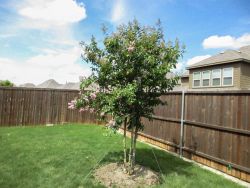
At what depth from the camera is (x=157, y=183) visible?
5.07 m

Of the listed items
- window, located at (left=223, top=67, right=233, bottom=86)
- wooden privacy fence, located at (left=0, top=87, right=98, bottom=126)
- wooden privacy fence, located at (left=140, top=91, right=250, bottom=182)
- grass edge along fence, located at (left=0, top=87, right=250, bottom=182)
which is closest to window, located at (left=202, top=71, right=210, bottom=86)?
window, located at (left=223, top=67, right=233, bottom=86)

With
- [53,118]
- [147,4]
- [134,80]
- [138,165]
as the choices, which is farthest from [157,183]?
[53,118]

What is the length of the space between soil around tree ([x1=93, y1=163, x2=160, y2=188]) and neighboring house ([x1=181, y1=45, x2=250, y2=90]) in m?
13.0

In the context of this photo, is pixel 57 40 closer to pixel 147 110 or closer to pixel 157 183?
pixel 147 110

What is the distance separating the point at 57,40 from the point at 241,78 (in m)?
11.5

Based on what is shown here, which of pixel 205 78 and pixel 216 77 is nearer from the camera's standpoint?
pixel 216 77

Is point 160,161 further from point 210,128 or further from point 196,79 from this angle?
point 196,79

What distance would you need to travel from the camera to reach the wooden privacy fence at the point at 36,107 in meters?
12.2

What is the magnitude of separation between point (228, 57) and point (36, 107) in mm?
12605

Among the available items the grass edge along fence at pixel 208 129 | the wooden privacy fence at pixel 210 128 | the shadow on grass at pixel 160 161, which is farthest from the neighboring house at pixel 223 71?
the shadow on grass at pixel 160 161

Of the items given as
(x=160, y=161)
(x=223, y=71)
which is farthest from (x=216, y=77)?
(x=160, y=161)

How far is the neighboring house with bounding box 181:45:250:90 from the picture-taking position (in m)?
16.3

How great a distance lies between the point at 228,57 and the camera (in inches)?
677

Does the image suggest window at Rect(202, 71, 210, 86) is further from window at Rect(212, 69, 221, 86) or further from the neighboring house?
window at Rect(212, 69, 221, 86)
